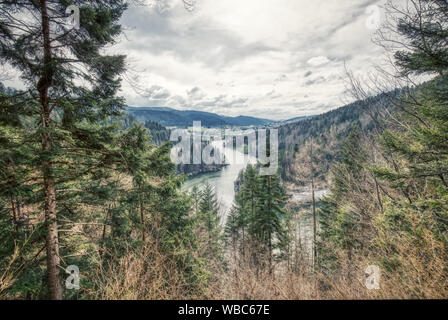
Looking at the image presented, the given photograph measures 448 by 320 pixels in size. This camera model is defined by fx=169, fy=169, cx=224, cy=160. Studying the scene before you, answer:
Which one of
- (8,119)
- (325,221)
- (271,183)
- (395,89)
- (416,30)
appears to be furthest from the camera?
(325,221)

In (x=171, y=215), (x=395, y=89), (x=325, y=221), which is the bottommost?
(x=325, y=221)

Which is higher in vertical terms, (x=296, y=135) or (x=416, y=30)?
(x=296, y=135)

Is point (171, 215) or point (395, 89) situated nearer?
point (395, 89)

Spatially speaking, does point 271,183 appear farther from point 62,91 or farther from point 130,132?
point 62,91

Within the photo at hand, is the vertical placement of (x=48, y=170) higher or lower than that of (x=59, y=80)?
lower

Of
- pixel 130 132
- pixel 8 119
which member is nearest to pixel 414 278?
pixel 130 132

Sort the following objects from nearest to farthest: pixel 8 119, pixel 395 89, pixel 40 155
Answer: pixel 40 155, pixel 8 119, pixel 395 89
